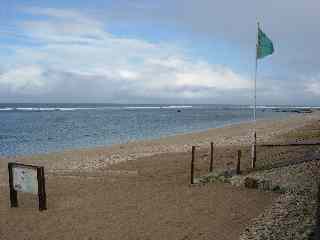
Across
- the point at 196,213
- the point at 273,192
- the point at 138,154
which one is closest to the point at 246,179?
the point at 273,192

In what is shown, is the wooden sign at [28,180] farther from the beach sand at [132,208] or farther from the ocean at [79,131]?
the ocean at [79,131]

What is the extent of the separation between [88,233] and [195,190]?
4.58 meters

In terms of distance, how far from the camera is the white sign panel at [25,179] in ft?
35.4

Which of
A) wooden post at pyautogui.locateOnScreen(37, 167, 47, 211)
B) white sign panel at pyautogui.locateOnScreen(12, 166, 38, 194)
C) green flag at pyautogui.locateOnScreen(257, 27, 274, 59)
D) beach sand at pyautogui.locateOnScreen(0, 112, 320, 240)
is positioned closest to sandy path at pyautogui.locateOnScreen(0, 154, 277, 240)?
beach sand at pyautogui.locateOnScreen(0, 112, 320, 240)

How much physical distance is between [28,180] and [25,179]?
0.11 m

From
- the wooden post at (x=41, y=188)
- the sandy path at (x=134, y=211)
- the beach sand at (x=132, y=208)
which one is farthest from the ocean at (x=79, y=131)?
the wooden post at (x=41, y=188)

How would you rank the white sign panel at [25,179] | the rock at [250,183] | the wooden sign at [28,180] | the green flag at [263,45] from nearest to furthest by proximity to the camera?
the wooden sign at [28,180], the white sign panel at [25,179], the rock at [250,183], the green flag at [263,45]

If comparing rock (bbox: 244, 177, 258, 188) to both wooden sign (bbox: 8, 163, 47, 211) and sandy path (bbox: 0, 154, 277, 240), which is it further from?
wooden sign (bbox: 8, 163, 47, 211)

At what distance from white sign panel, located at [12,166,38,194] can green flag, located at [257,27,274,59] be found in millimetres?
8742

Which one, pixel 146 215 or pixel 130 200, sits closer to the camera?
pixel 146 215

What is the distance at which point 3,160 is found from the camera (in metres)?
24.4

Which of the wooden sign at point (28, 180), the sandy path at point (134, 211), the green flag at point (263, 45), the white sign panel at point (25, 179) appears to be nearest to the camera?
the sandy path at point (134, 211)

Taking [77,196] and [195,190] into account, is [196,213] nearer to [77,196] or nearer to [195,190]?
[195,190]

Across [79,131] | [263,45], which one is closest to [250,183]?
[263,45]
